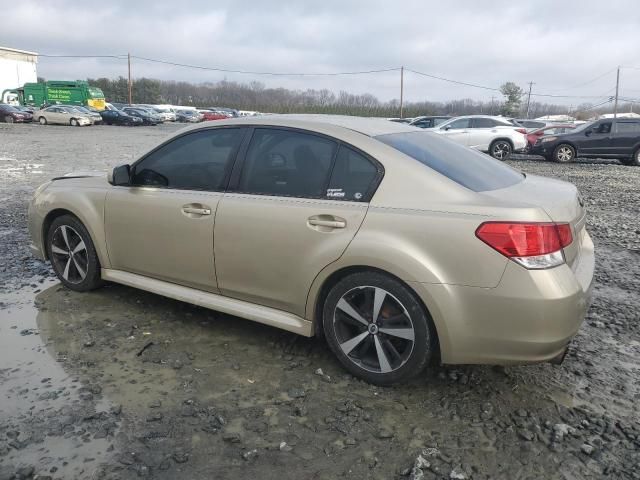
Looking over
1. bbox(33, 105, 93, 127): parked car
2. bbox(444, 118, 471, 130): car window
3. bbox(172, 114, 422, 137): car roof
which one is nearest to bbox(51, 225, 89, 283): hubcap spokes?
bbox(172, 114, 422, 137): car roof

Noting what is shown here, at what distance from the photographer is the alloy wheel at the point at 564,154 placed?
61.2 feet

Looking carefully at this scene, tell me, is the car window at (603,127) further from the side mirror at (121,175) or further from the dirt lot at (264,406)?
the side mirror at (121,175)

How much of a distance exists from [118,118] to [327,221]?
4585 cm

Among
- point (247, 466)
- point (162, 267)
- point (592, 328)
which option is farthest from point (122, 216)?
point (592, 328)

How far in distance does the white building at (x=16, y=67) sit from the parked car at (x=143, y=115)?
3148 cm

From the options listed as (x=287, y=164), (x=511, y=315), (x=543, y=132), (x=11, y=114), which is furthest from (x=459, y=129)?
(x=11, y=114)

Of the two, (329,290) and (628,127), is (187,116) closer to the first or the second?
(628,127)

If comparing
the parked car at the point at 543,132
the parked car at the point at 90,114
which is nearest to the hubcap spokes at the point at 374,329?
the parked car at the point at 543,132

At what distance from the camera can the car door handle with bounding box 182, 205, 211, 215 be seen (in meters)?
3.71

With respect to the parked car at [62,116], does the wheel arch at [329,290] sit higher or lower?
lower

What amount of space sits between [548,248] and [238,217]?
1900mm

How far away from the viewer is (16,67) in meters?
72.0

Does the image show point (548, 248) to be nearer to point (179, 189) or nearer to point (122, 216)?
point (179, 189)

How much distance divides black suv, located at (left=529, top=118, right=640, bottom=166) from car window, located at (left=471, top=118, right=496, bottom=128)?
1.92 m
